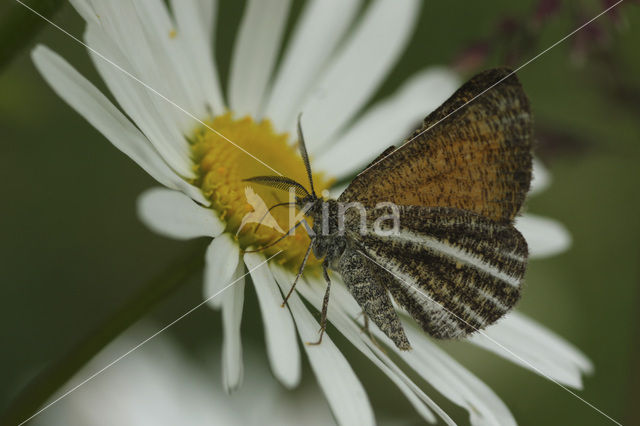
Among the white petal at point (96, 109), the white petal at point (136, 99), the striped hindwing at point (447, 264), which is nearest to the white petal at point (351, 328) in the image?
the striped hindwing at point (447, 264)

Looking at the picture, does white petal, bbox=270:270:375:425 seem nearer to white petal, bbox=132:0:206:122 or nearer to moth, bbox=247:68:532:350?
moth, bbox=247:68:532:350

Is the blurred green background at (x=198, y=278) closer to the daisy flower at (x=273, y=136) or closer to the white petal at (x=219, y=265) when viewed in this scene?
the daisy flower at (x=273, y=136)

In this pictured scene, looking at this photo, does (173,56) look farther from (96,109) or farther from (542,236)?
(542,236)

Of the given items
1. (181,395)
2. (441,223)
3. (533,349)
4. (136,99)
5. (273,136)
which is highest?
(136,99)

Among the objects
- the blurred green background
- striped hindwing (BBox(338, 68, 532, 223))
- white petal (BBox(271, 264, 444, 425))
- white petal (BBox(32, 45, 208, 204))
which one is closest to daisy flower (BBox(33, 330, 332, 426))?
the blurred green background

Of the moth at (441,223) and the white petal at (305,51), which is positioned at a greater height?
the white petal at (305,51)

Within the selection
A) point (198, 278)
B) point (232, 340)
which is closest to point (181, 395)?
point (198, 278)
